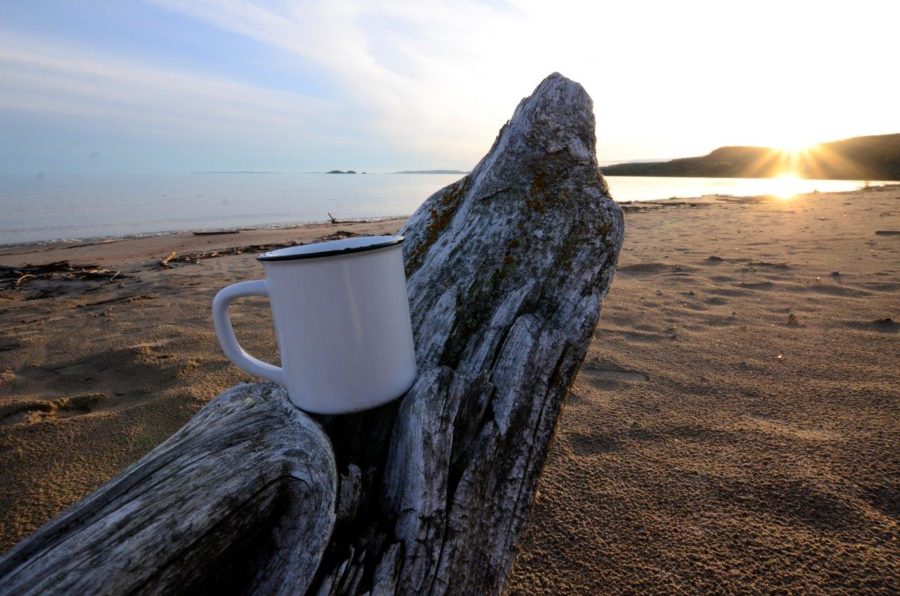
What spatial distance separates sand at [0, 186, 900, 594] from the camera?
146 centimetres

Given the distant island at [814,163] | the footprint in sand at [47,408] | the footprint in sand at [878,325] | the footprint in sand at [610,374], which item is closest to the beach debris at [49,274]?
the footprint in sand at [47,408]

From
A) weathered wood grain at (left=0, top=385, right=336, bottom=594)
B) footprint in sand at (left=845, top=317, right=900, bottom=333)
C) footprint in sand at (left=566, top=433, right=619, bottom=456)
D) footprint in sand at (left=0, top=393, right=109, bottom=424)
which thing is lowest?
footprint in sand at (left=566, top=433, right=619, bottom=456)

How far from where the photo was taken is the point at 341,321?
1037 mm

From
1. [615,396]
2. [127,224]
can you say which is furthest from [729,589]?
[127,224]

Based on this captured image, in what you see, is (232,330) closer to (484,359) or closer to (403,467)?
(403,467)

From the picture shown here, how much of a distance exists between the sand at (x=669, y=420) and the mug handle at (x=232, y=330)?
2.92 ft

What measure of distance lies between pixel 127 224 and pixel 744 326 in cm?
1975

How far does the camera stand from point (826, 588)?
1.30 metres

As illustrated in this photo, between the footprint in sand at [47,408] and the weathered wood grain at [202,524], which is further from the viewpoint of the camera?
the footprint in sand at [47,408]

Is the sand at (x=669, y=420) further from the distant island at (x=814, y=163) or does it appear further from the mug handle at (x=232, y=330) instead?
the distant island at (x=814, y=163)

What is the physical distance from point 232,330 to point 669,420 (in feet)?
6.53

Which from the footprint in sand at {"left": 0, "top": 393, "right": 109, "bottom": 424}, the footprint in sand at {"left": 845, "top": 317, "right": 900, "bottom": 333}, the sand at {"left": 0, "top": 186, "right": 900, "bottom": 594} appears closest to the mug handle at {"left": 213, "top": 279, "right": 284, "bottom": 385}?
the sand at {"left": 0, "top": 186, "right": 900, "bottom": 594}

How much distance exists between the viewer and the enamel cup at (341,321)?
1.02 m

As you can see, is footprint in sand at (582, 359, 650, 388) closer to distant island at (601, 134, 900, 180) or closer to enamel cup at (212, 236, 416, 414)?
enamel cup at (212, 236, 416, 414)
